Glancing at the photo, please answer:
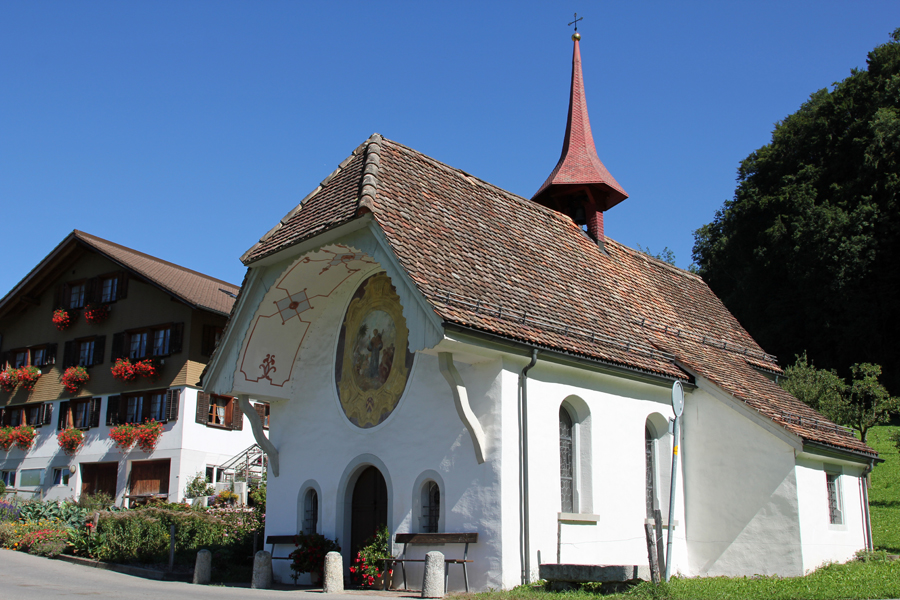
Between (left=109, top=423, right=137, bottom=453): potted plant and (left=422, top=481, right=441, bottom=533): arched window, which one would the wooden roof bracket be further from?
(left=109, top=423, right=137, bottom=453): potted plant

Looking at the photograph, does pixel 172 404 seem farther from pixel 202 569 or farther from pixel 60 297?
pixel 202 569

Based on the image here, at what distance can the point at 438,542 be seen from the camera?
12.0m

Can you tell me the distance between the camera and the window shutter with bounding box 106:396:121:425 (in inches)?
1188

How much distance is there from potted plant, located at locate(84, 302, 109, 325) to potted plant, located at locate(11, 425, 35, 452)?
199 inches

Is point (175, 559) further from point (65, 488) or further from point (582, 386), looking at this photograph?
point (65, 488)

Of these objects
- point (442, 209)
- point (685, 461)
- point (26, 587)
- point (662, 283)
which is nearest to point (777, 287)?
point (662, 283)

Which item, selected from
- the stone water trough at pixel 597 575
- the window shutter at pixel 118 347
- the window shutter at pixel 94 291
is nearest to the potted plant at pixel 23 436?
the window shutter at pixel 118 347

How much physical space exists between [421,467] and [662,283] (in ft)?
34.7

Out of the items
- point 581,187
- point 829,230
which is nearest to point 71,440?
point 581,187

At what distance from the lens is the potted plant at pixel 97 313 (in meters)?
31.9

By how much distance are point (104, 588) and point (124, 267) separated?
69.9ft

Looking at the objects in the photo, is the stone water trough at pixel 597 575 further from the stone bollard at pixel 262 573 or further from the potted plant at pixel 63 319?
the potted plant at pixel 63 319

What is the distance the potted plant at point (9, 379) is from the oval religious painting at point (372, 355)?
24.9 meters

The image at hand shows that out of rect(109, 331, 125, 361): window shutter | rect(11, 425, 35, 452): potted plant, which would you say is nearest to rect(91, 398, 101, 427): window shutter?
rect(109, 331, 125, 361): window shutter
